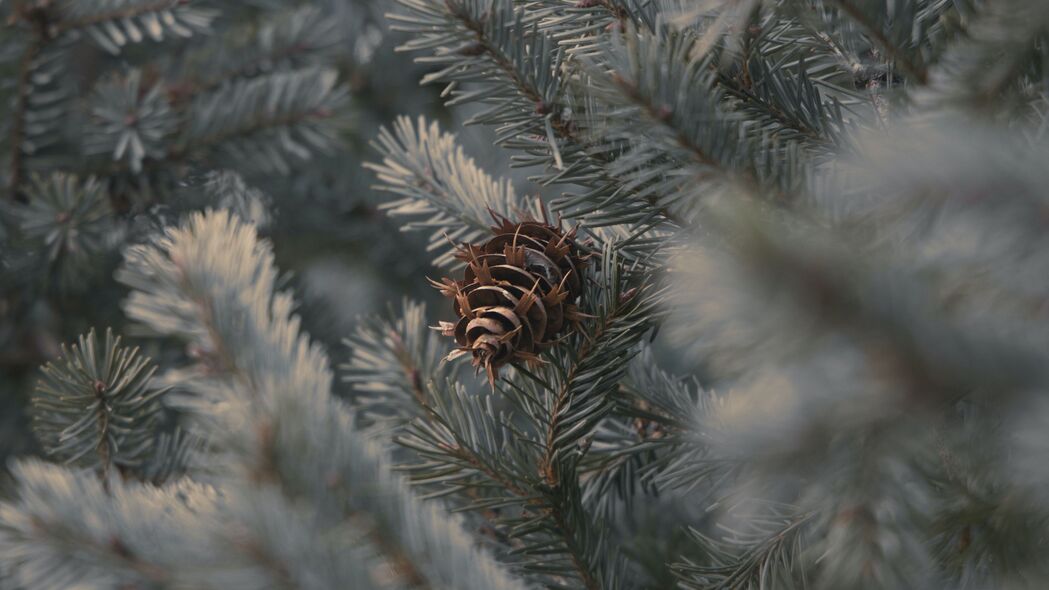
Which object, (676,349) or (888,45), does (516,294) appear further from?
(888,45)

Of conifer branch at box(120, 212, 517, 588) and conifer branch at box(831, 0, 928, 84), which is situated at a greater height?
conifer branch at box(831, 0, 928, 84)

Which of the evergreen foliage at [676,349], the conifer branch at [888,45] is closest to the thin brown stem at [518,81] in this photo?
the evergreen foliage at [676,349]

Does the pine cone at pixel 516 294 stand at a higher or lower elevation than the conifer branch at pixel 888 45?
lower

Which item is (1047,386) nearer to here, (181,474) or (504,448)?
(504,448)

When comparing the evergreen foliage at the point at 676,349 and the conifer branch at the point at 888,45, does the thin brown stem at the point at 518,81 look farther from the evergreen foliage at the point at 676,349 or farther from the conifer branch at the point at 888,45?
the conifer branch at the point at 888,45

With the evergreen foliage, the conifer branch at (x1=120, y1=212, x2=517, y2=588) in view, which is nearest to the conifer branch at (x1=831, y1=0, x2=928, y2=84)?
the evergreen foliage

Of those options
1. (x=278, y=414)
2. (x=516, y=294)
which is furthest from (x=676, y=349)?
(x=278, y=414)

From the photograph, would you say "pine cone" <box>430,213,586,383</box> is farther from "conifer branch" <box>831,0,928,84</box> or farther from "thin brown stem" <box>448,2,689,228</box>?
"conifer branch" <box>831,0,928,84</box>

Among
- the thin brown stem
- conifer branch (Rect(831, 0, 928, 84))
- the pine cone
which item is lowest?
the pine cone
